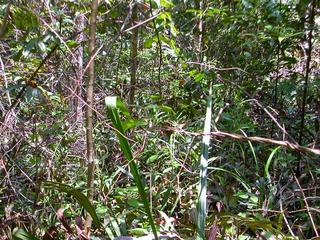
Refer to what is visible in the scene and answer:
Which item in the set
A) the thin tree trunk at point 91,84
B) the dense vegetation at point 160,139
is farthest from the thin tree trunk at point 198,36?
the thin tree trunk at point 91,84

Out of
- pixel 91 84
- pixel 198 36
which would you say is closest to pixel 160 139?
pixel 91 84

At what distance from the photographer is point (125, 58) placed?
148 inches

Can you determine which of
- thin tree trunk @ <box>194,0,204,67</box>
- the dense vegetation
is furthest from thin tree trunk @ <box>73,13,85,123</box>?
thin tree trunk @ <box>194,0,204,67</box>

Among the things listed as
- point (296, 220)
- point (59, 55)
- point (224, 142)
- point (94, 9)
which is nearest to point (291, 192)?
point (296, 220)

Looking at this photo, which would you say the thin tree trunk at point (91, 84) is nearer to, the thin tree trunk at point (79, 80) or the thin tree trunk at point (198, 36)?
the thin tree trunk at point (79, 80)

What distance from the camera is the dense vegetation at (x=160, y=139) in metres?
1.66

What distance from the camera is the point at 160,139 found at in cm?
220

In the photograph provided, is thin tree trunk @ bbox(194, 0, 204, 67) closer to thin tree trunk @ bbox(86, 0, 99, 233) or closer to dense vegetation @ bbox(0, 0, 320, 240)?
dense vegetation @ bbox(0, 0, 320, 240)

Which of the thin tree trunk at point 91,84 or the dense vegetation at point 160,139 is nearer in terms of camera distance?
the thin tree trunk at point 91,84

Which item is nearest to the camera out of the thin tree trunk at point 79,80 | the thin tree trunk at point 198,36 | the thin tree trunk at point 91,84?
the thin tree trunk at point 91,84

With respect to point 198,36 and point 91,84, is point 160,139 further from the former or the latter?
point 198,36

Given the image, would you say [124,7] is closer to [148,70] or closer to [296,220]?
[148,70]

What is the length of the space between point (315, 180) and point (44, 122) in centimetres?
155

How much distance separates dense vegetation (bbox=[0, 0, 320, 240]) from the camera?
5.46ft
